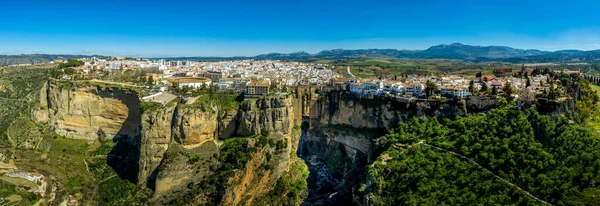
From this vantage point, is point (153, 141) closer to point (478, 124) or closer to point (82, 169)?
point (82, 169)

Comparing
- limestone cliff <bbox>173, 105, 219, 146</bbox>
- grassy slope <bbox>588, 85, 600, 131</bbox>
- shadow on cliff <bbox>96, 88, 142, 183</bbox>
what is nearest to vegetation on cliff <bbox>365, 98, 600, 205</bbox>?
grassy slope <bbox>588, 85, 600, 131</bbox>

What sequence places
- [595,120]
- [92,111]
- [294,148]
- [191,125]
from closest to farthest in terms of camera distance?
[191,125]
[595,120]
[294,148]
[92,111]

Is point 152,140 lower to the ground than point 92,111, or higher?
lower

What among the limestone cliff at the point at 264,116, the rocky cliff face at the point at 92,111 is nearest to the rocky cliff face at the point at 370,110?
the limestone cliff at the point at 264,116

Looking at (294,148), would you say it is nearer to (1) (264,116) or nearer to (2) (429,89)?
(1) (264,116)

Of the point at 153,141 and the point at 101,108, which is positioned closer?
the point at 153,141

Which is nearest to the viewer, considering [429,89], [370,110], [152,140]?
[152,140]

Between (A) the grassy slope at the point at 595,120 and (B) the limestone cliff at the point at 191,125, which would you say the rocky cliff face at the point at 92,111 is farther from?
(A) the grassy slope at the point at 595,120

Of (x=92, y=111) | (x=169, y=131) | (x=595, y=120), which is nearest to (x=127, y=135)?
(x=92, y=111)

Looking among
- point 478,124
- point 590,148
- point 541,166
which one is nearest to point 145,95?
point 478,124
